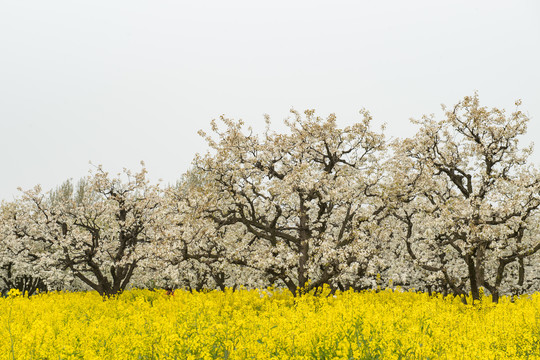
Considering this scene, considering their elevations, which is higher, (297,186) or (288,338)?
(297,186)

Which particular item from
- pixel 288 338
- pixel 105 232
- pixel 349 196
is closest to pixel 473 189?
pixel 349 196

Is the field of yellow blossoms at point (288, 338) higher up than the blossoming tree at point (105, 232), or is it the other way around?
the blossoming tree at point (105, 232)

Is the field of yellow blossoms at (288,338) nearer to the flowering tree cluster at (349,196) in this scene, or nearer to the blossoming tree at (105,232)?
the flowering tree cluster at (349,196)

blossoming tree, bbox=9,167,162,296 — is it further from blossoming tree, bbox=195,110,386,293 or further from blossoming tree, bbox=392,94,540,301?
blossoming tree, bbox=392,94,540,301

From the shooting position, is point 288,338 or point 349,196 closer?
point 288,338

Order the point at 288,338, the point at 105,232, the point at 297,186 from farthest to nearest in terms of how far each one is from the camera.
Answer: the point at 105,232, the point at 297,186, the point at 288,338

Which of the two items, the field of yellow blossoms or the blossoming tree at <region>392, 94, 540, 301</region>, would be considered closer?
the field of yellow blossoms

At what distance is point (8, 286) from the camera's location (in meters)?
39.1

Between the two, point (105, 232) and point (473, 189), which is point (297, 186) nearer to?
point (473, 189)

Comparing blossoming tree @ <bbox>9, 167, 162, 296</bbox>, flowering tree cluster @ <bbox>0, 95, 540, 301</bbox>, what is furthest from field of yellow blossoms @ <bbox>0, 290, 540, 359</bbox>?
blossoming tree @ <bbox>9, 167, 162, 296</bbox>

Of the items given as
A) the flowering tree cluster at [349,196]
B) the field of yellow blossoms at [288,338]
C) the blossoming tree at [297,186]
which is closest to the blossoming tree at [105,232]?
the flowering tree cluster at [349,196]

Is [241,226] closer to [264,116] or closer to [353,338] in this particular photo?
[264,116]

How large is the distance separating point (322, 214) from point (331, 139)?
363 centimetres

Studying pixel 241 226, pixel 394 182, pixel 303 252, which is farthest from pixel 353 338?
pixel 241 226
